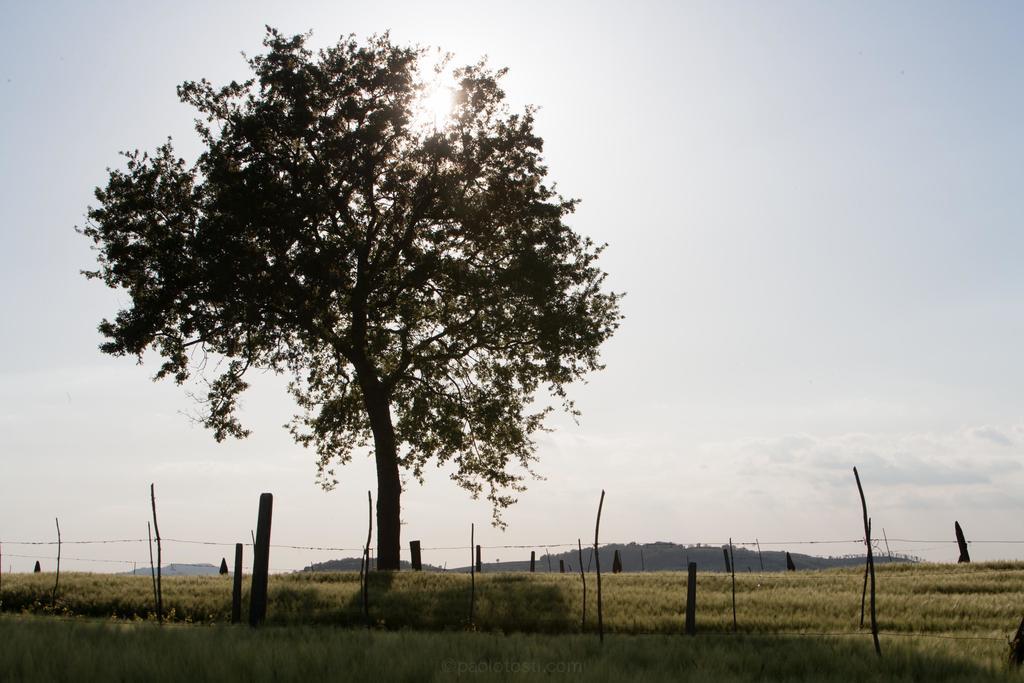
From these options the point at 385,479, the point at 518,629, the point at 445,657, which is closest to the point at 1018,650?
the point at 445,657

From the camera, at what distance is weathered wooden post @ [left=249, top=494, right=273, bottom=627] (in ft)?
59.6

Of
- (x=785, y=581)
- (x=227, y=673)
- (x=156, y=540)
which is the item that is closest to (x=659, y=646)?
(x=227, y=673)

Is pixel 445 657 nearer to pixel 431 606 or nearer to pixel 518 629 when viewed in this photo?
pixel 518 629

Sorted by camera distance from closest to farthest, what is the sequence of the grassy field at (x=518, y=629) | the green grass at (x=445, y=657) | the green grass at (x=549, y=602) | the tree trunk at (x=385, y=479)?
the green grass at (x=445, y=657), the grassy field at (x=518, y=629), the green grass at (x=549, y=602), the tree trunk at (x=385, y=479)

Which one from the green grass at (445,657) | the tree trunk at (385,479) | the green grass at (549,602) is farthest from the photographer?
the tree trunk at (385,479)

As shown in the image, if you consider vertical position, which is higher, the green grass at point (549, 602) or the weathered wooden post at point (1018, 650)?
the weathered wooden post at point (1018, 650)

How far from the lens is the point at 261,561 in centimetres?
1819

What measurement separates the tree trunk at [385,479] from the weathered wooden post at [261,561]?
1127cm

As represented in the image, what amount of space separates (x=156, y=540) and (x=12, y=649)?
866 cm

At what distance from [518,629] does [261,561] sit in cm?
585

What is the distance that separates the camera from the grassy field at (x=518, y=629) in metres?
11.6

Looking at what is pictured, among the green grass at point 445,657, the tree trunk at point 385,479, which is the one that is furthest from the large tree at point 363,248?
the green grass at point 445,657

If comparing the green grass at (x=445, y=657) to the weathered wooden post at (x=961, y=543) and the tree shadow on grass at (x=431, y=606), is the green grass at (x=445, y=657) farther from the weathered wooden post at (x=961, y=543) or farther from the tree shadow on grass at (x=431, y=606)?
the weathered wooden post at (x=961, y=543)

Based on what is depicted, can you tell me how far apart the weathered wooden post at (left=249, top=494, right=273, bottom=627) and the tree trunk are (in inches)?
444
